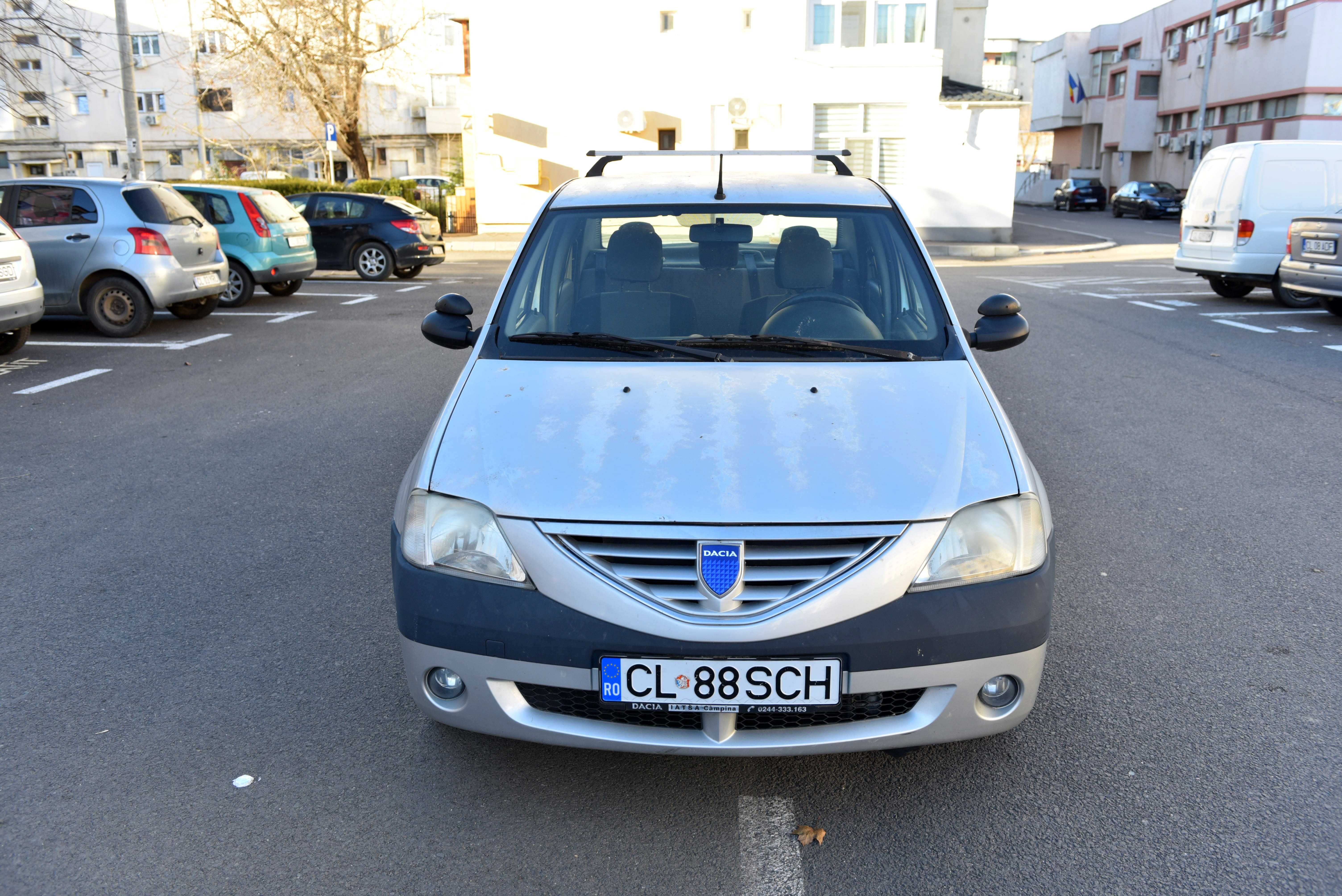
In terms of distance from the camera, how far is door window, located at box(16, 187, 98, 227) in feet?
37.1

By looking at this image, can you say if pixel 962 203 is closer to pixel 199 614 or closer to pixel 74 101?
pixel 199 614

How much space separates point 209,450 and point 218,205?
28.0 feet

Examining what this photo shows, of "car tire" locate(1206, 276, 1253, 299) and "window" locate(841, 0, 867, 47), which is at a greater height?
"window" locate(841, 0, 867, 47)

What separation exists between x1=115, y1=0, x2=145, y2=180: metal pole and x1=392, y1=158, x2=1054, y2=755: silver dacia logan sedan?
1970 cm

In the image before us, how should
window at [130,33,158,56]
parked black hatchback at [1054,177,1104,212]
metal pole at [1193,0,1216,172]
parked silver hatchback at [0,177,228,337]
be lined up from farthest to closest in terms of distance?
window at [130,33,158,56]
parked black hatchback at [1054,177,1104,212]
metal pole at [1193,0,1216,172]
parked silver hatchback at [0,177,228,337]

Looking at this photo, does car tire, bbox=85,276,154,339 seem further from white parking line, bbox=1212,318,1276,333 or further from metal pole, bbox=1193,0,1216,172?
metal pole, bbox=1193,0,1216,172

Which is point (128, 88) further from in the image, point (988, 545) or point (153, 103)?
point (153, 103)

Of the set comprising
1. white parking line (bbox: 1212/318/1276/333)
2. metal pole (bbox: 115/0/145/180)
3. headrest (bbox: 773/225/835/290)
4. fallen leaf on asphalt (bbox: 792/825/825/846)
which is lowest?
fallen leaf on asphalt (bbox: 792/825/825/846)

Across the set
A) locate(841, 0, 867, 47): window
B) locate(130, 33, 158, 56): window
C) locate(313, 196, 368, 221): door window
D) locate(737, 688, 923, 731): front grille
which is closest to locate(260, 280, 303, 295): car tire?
locate(313, 196, 368, 221): door window

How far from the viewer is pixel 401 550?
2.91 meters

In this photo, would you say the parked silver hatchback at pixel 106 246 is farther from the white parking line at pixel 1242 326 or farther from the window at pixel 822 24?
the window at pixel 822 24

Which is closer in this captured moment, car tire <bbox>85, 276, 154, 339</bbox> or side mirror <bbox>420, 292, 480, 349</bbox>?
side mirror <bbox>420, 292, 480, 349</bbox>

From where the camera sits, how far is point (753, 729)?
275 centimetres

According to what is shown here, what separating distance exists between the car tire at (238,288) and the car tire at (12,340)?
419 centimetres
